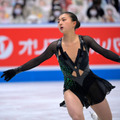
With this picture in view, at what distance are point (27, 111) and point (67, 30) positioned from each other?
1.86 metres

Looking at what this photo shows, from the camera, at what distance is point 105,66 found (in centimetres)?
766

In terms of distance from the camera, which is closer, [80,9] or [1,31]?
[1,31]

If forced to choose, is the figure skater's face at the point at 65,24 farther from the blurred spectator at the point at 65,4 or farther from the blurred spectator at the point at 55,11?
the blurred spectator at the point at 65,4

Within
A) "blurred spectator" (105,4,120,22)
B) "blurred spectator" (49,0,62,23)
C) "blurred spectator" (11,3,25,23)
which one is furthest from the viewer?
"blurred spectator" (105,4,120,22)

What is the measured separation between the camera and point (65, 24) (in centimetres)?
281

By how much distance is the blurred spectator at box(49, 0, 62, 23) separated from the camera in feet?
27.7

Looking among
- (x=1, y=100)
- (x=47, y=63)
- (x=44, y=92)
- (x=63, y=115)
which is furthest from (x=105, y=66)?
(x=63, y=115)

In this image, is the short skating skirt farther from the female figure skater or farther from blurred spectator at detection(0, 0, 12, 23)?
blurred spectator at detection(0, 0, 12, 23)

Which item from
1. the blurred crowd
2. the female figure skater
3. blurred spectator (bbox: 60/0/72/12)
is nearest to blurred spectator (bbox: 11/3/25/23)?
the blurred crowd

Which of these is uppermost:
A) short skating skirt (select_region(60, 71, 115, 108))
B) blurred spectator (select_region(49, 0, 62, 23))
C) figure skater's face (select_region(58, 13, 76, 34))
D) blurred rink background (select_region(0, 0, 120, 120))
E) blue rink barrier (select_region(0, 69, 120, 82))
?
figure skater's face (select_region(58, 13, 76, 34))

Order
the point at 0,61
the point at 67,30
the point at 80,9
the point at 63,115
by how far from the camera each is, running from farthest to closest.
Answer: the point at 80,9 → the point at 0,61 → the point at 63,115 → the point at 67,30

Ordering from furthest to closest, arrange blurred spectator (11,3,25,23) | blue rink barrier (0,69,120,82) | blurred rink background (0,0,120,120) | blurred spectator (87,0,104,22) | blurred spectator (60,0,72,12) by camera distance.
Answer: blurred spectator (60,0,72,12), blurred spectator (87,0,104,22), blurred spectator (11,3,25,23), blue rink barrier (0,69,120,82), blurred rink background (0,0,120,120)

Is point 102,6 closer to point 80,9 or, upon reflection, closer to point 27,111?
point 80,9

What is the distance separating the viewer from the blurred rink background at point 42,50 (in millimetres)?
4582
